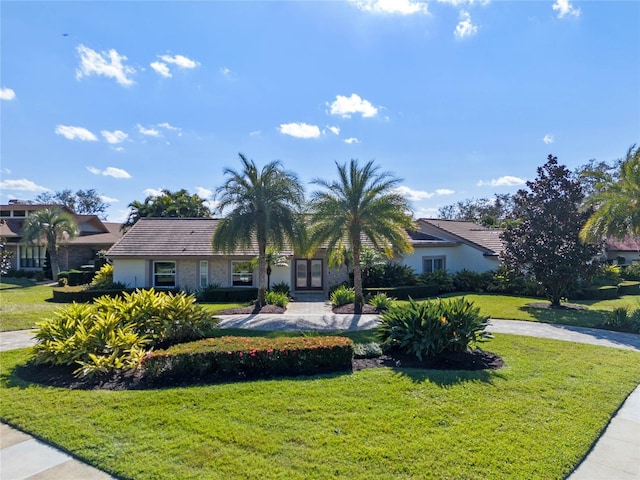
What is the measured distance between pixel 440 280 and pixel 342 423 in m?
19.3

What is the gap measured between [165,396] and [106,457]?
1.66 metres

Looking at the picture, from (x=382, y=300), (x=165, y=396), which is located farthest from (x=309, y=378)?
(x=382, y=300)

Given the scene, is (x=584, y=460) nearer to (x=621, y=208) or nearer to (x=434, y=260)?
(x=621, y=208)

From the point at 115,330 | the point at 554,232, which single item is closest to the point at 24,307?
the point at 115,330

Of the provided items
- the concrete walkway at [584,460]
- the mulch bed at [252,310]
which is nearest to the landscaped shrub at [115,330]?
the concrete walkway at [584,460]

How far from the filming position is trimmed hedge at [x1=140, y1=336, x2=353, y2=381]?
6.91m

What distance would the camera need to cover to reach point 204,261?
22266mm

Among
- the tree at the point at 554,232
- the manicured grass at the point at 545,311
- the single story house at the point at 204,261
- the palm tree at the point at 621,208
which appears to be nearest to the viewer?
the manicured grass at the point at 545,311

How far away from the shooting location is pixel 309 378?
6.97 m

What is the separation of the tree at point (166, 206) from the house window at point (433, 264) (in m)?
25.1

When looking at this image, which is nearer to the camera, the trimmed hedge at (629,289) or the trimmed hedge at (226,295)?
the trimmed hedge at (226,295)

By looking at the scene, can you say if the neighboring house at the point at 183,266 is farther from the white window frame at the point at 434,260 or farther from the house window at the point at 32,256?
the house window at the point at 32,256

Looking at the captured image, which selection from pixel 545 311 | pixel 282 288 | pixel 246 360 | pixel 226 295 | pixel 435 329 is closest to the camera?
pixel 246 360

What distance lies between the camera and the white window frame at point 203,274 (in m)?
22.2
